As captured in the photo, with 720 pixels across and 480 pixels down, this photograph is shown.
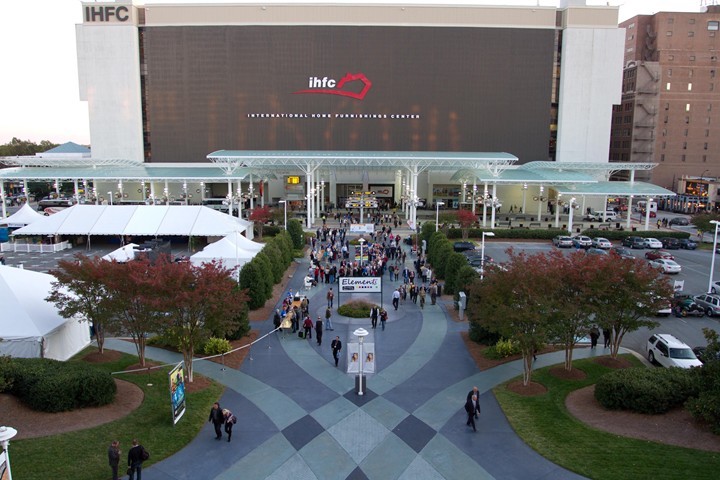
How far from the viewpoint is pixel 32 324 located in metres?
19.1

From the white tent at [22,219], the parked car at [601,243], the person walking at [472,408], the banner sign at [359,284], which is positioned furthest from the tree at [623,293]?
the white tent at [22,219]

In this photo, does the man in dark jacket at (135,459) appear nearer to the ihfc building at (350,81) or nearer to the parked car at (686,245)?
the parked car at (686,245)

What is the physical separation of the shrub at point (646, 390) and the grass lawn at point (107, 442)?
37.7 feet

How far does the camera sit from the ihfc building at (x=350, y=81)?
71688 mm

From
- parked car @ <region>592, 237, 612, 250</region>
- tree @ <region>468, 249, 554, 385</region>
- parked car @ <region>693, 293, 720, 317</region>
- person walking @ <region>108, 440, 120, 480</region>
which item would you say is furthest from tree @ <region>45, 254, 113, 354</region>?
parked car @ <region>592, 237, 612, 250</region>

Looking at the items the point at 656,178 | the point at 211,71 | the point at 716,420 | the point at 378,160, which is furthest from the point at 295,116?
the point at 716,420

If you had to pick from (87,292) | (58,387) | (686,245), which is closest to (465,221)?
(686,245)

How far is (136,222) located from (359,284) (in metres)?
23.7

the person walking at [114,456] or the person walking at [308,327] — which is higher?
the person walking at [114,456]

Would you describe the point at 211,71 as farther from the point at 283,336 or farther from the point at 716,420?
the point at 716,420

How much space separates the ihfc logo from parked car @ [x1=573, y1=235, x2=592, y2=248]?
36048mm

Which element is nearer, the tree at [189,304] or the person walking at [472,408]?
the person walking at [472,408]

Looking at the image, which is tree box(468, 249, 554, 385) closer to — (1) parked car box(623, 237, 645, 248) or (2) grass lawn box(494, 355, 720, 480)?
(2) grass lawn box(494, 355, 720, 480)

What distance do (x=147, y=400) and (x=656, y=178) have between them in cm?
9336
